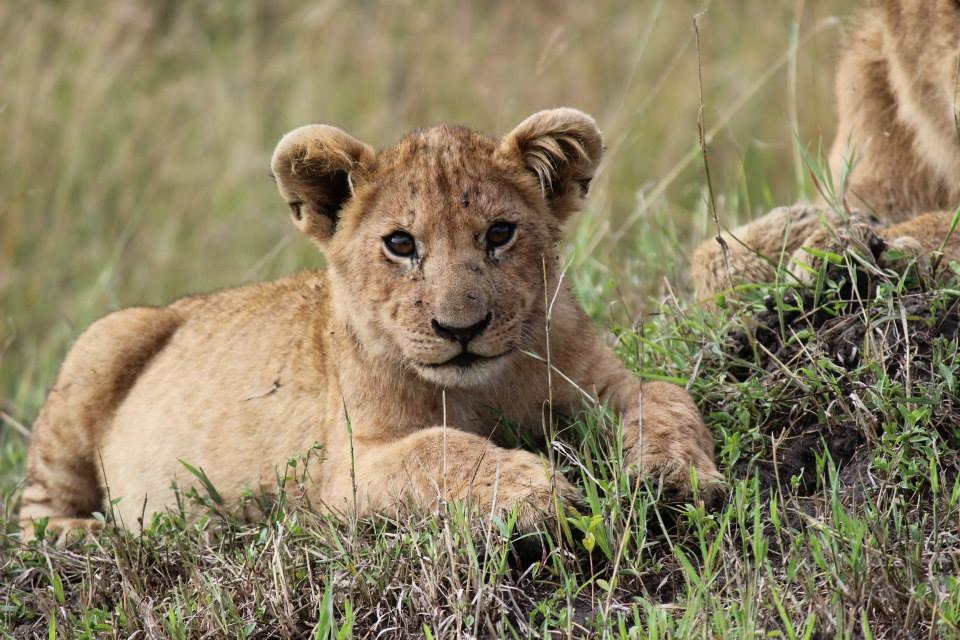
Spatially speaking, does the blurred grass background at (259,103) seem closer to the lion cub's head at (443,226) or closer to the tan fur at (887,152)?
the tan fur at (887,152)

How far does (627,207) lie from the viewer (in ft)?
30.8

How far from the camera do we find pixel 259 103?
9.94 meters

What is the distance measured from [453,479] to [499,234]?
0.83 metres

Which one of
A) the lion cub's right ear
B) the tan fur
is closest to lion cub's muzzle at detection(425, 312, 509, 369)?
the lion cub's right ear

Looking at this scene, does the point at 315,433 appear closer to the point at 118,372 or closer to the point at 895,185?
the point at 118,372

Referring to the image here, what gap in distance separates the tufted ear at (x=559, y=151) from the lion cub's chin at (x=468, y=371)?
675 mm

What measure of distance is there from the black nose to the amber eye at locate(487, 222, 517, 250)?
0.31 m

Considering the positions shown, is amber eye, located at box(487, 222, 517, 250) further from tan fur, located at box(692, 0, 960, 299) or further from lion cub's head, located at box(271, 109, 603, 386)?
tan fur, located at box(692, 0, 960, 299)

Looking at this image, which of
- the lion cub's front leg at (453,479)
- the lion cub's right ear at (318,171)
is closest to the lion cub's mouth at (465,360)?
the lion cub's front leg at (453,479)

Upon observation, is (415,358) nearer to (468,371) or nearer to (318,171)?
(468,371)

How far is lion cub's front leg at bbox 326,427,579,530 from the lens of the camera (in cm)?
365

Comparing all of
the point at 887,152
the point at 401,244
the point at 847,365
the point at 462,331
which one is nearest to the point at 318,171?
the point at 401,244

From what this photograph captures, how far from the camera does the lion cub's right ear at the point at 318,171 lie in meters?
4.42

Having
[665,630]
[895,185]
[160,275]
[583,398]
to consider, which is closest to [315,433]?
[583,398]
